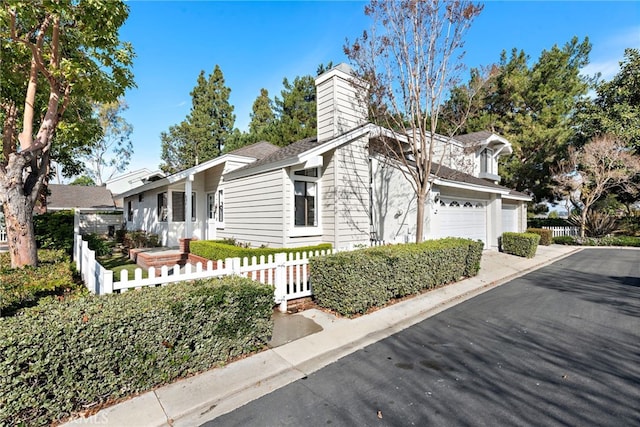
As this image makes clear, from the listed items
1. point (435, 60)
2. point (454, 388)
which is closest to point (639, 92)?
point (435, 60)

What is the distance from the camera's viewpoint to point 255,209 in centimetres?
927

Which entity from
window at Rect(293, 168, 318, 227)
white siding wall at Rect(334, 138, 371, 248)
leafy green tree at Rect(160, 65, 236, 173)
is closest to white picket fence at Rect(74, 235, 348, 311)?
window at Rect(293, 168, 318, 227)

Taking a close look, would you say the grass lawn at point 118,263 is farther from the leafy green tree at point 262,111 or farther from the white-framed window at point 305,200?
→ the leafy green tree at point 262,111

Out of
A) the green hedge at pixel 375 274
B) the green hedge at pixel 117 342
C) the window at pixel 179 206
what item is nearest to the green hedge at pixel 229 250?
the green hedge at pixel 375 274

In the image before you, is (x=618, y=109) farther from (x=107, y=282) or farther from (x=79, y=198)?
(x=79, y=198)

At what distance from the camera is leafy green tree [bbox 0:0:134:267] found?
16.7 feet

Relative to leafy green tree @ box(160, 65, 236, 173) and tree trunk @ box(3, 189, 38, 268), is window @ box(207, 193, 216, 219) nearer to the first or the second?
tree trunk @ box(3, 189, 38, 268)

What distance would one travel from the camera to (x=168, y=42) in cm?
992

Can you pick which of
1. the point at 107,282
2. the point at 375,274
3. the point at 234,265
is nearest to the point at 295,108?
the point at 375,274

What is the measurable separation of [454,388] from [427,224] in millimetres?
8510

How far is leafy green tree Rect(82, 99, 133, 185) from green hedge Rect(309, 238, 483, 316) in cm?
3912

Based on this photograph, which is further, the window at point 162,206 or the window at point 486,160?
the window at point 486,160

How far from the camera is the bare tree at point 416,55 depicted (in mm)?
7402

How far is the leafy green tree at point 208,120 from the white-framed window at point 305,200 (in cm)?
2390
